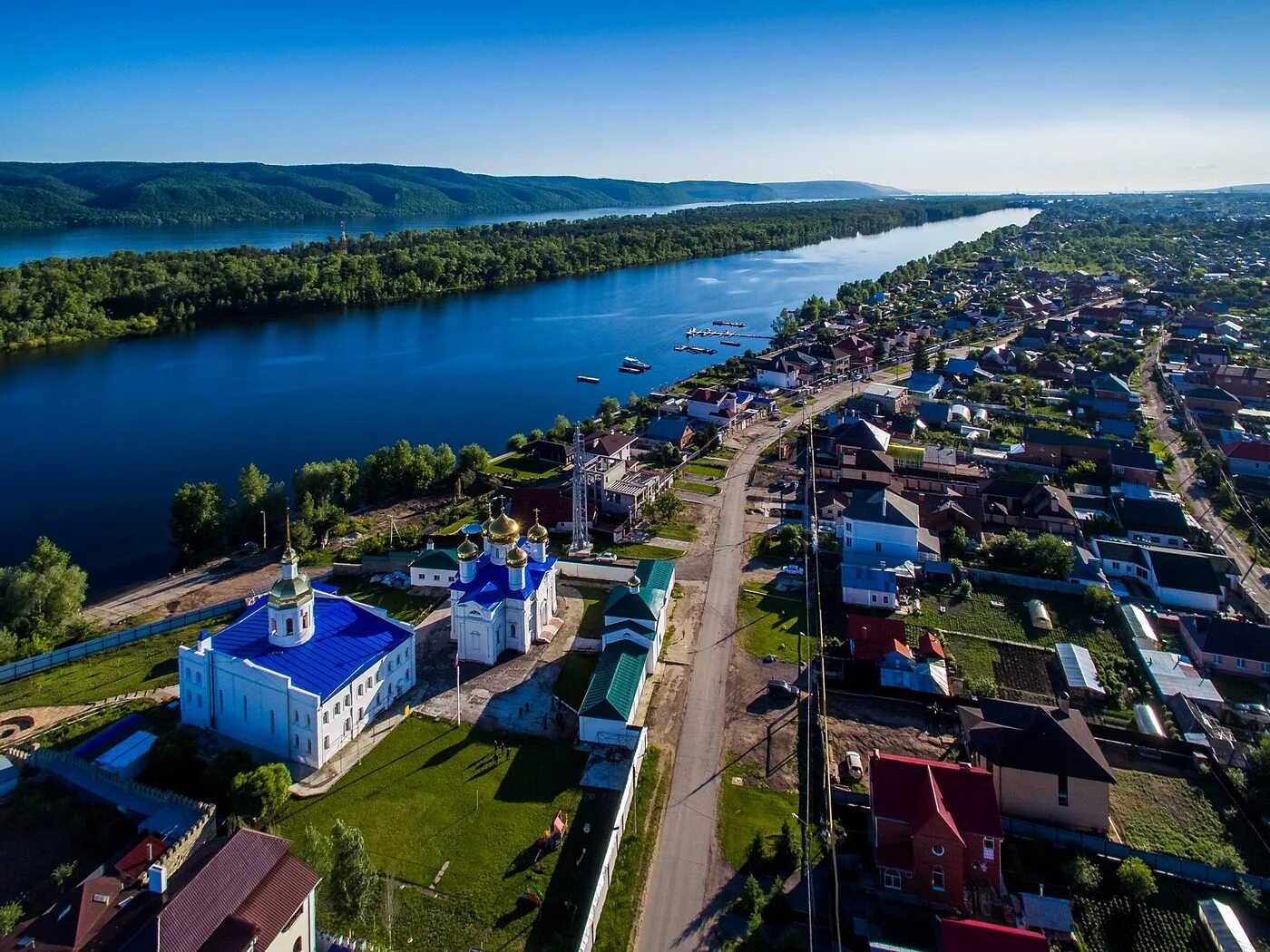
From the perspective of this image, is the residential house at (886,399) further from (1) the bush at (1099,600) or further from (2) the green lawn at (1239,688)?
(2) the green lawn at (1239,688)

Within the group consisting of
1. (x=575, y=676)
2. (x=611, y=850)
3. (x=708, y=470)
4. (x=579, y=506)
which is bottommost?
(x=611, y=850)

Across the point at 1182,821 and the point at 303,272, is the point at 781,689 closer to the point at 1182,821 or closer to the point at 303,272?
the point at 1182,821

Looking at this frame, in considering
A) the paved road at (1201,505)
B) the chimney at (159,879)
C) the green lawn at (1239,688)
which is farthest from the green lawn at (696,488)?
the chimney at (159,879)

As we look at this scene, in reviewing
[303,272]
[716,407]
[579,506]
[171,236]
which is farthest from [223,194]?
[579,506]

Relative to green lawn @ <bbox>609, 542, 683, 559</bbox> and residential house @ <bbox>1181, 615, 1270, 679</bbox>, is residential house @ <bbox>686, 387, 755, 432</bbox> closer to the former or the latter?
green lawn @ <bbox>609, 542, 683, 559</bbox>

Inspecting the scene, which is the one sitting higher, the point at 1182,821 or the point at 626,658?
the point at 626,658

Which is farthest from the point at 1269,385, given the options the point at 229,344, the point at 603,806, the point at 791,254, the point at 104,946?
the point at 791,254

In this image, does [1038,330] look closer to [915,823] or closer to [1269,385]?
[1269,385]

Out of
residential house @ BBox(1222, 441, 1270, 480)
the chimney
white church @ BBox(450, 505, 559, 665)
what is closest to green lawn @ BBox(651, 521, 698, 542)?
white church @ BBox(450, 505, 559, 665)
